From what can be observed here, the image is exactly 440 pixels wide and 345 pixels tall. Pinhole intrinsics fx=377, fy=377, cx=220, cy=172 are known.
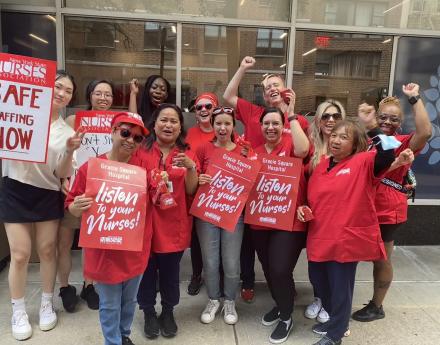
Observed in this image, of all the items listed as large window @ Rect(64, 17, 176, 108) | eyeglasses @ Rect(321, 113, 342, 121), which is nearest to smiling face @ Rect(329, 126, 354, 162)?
eyeglasses @ Rect(321, 113, 342, 121)

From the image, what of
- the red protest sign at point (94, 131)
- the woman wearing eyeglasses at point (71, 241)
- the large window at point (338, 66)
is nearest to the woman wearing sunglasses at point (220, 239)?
the red protest sign at point (94, 131)

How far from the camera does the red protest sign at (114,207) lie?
7.35ft

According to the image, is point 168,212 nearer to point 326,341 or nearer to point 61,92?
point 61,92

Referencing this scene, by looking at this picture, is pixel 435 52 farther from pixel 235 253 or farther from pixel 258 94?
pixel 235 253

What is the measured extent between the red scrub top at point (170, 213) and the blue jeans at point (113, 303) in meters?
0.32

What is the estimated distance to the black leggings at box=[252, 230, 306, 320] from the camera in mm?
2859

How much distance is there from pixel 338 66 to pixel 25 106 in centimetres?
A: 387

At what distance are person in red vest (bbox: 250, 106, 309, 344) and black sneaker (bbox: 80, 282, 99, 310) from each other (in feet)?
5.08

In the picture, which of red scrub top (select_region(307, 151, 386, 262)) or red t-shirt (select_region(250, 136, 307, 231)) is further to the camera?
red t-shirt (select_region(250, 136, 307, 231))

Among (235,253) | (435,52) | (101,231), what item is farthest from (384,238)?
(435,52)

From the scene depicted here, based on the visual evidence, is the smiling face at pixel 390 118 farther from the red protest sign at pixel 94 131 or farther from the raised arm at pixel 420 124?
the red protest sign at pixel 94 131

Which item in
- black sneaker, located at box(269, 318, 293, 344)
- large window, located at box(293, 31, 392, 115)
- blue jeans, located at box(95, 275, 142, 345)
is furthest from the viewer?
large window, located at box(293, 31, 392, 115)

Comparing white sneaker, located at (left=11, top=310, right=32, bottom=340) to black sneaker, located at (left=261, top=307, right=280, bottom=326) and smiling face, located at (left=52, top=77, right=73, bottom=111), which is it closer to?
smiling face, located at (left=52, top=77, right=73, bottom=111)

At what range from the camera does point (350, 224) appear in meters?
2.54
